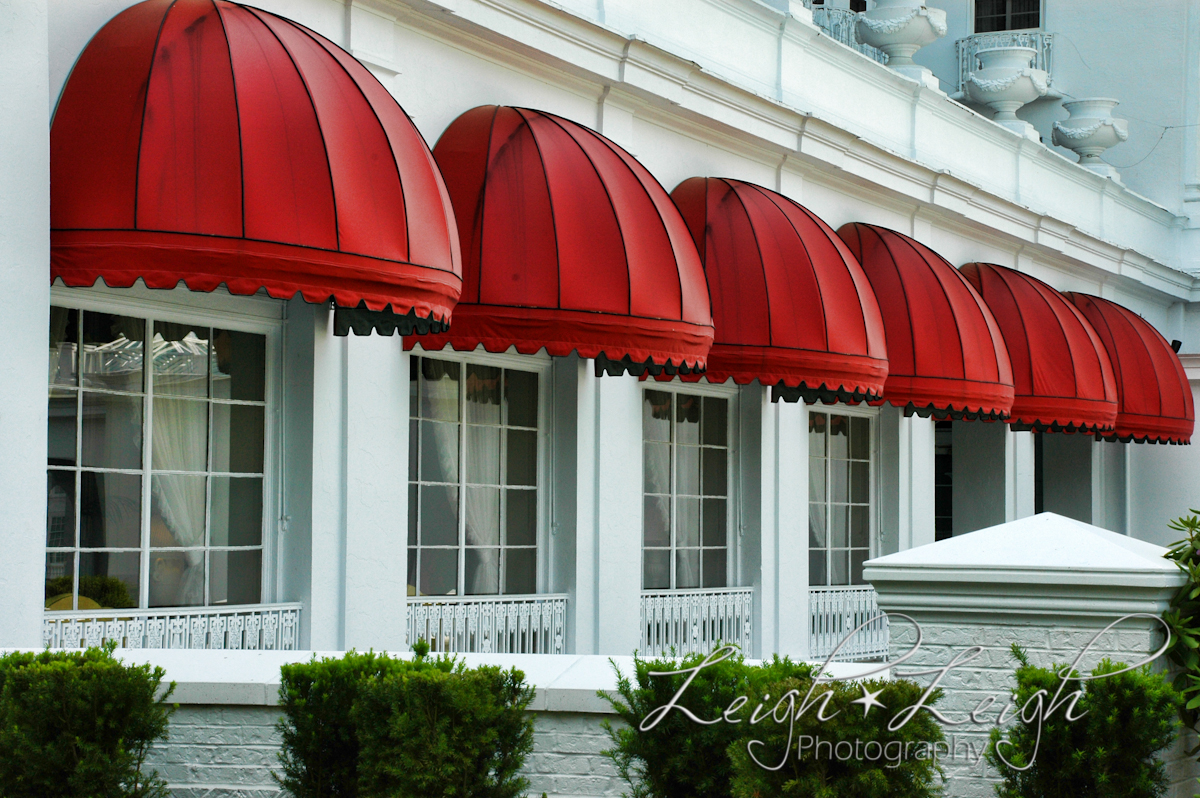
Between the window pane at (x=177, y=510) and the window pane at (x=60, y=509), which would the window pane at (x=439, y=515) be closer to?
the window pane at (x=177, y=510)

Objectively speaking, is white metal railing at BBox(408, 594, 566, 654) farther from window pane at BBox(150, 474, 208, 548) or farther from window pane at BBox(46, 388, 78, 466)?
window pane at BBox(46, 388, 78, 466)

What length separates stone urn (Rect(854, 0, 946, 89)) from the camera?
17.3 m

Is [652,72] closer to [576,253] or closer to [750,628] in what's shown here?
[576,253]

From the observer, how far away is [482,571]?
10.8 metres

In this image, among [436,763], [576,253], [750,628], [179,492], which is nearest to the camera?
[436,763]

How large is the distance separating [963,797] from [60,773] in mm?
3169

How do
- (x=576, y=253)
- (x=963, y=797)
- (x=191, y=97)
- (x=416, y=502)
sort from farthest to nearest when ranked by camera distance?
(x=416, y=502) → (x=576, y=253) → (x=191, y=97) → (x=963, y=797)

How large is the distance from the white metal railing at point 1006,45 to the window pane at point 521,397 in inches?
542

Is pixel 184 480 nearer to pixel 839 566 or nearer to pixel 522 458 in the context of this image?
pixel 522 458

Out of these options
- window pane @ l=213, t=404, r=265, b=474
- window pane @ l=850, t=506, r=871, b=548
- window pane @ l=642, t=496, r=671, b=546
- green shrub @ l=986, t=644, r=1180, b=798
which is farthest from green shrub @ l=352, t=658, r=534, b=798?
window pane @ l=850, t=506, r=871, b=548

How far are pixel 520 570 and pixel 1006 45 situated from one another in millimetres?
16114

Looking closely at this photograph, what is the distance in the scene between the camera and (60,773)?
15.9 ft

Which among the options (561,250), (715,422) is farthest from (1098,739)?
(715,422)

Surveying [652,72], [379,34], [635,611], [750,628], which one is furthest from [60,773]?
[750,628]
